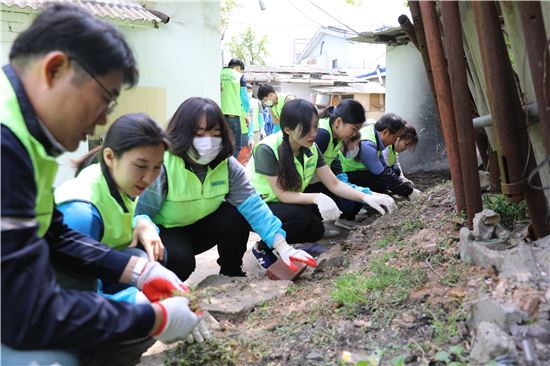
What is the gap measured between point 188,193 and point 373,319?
1.46 metres

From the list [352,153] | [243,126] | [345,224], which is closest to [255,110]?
[243,126]

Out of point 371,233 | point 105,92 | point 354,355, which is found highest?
point 105,92

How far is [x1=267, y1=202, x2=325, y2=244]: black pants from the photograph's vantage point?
388cm

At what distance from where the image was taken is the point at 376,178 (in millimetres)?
5328

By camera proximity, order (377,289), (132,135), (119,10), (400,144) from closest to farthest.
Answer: (132,135) < (377,289) < (400,144) < (119,10)

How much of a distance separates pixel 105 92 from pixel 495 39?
5.32ft

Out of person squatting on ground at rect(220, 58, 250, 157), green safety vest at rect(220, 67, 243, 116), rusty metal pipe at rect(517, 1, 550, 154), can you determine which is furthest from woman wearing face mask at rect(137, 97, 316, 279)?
green safety vest at rect(220, 67, 243, 116)

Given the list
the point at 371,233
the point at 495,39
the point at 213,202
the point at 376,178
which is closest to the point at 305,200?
the point at 371,233

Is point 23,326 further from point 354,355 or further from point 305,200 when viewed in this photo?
point 305,200

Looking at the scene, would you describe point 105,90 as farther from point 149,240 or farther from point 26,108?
point 149,240

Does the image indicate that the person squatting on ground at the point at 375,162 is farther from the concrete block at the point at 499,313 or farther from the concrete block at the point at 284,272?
the concrete block at the point at 499,313

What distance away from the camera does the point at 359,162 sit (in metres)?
5.29

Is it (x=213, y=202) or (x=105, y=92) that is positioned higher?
(x=105, y=92)

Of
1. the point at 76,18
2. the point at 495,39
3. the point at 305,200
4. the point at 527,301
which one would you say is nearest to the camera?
the point at 76,18
